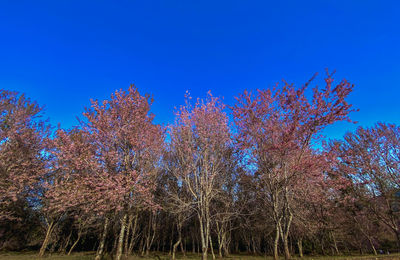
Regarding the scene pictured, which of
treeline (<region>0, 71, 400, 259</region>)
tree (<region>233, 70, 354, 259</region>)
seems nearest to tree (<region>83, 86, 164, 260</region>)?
treeline (<region>0, 71, 400, 259</region>)

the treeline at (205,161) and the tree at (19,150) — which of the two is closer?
the treeline at (205,161)

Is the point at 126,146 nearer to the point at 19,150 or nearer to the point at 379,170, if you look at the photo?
the point at 19,150

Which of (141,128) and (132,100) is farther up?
(132,100)

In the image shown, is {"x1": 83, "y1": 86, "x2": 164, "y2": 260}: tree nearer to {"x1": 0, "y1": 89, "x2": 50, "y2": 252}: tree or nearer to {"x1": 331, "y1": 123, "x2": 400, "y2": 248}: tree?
{"x1": 0, "y1": 89, "x2": 50, "y2": 252}: tree

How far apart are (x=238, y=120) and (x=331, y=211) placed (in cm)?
1779

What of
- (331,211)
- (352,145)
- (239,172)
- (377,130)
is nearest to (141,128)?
(239,172)

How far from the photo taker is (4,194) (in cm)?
1458

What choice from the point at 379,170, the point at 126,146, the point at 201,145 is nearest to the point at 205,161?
the point at 201,145

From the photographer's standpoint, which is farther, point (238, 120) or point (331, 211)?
point (331, 211)

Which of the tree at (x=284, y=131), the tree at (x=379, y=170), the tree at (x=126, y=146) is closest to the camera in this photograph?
the tree at (x=284, y=131)

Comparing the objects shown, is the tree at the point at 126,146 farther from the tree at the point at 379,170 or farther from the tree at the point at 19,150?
the tree at the point at 379,170

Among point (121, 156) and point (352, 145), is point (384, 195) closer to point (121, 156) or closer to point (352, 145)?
point (352, 145)

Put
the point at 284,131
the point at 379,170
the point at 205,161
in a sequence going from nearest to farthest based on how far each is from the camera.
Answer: the point at 284,131
the point at 205,161
the point at 379,170

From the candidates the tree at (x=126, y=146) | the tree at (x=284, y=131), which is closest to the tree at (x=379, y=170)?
the tree at (x=284, y=131)
